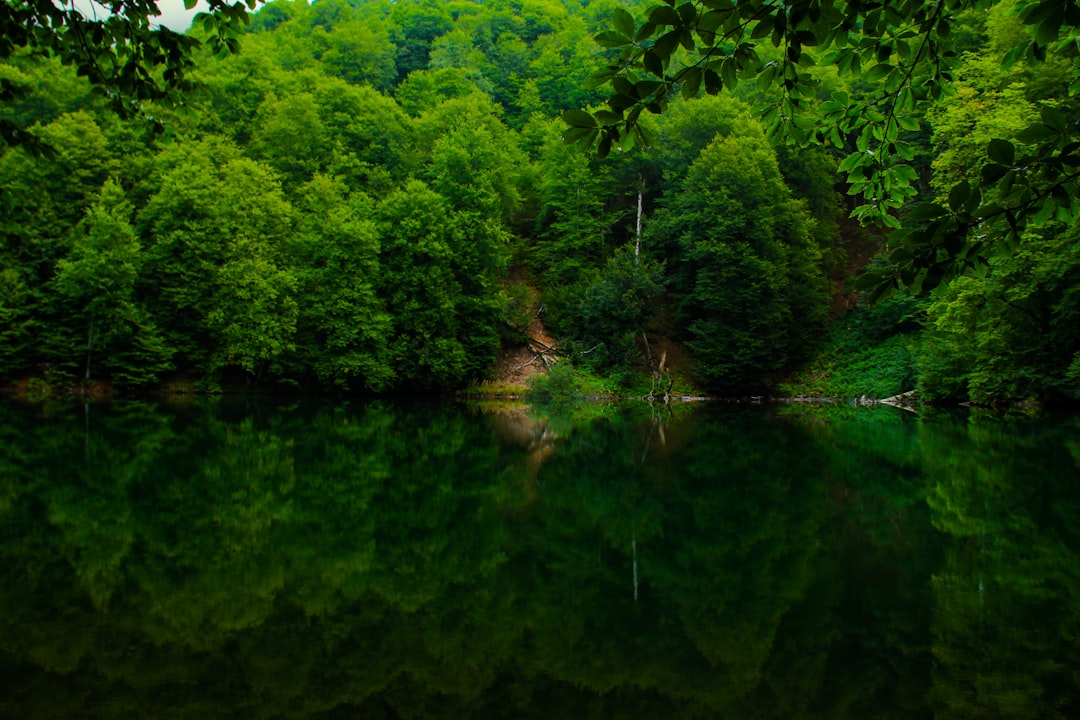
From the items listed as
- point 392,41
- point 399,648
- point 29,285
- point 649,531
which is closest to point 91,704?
point 399,648

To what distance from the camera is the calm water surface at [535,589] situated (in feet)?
10.9

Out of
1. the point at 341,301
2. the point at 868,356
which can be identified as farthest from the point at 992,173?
the point at 868,356

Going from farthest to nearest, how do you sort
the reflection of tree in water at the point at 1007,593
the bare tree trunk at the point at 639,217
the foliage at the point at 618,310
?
the bare tree trunk at the point at 639,217 → the foliage at the point at 618,310 → the reflection of tree in water at the point at 1007,593

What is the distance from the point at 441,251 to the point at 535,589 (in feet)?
87.4

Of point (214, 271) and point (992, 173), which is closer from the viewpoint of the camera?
point (992, 173)

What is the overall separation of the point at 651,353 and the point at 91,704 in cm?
3204

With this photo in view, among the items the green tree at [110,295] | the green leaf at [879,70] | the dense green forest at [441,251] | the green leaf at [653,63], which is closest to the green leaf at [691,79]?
the green leaf at [653,63]

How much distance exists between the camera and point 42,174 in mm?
28125

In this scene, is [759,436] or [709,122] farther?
[709,122]

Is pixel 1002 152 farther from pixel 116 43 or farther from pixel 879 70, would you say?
pixel 116 43

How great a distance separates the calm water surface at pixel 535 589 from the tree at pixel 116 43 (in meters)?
2.94

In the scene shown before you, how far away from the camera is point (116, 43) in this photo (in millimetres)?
3742

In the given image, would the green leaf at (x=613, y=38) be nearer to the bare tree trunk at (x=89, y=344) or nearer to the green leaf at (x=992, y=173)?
the green leaf at (x=992, y=173)

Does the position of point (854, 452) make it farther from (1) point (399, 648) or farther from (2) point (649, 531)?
(1) point (399, 648)
